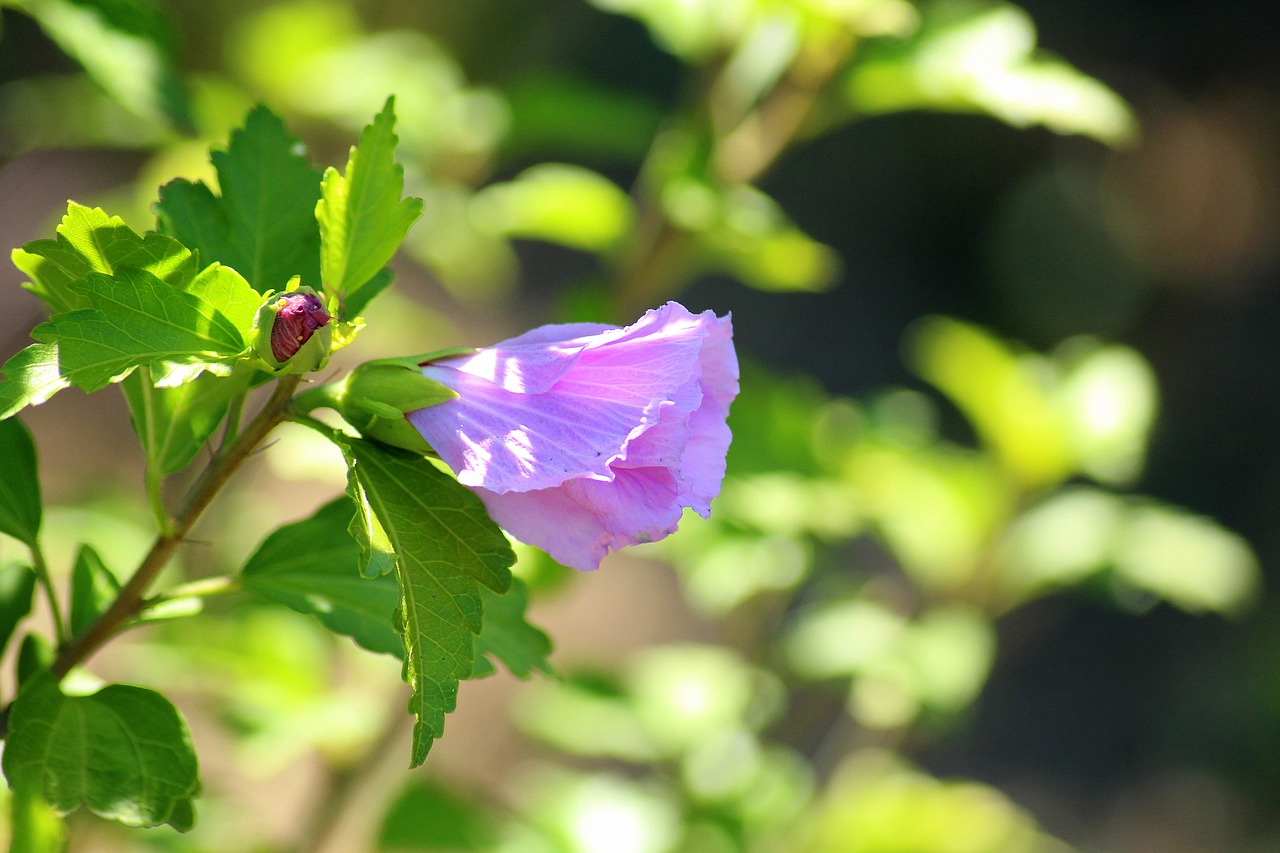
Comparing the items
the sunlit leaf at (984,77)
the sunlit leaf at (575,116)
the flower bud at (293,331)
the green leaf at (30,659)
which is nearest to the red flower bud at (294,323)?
the flower bud at (293,331)

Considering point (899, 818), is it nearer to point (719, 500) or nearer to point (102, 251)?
point (719, 500)

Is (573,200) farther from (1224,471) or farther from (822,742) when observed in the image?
(1224,471)

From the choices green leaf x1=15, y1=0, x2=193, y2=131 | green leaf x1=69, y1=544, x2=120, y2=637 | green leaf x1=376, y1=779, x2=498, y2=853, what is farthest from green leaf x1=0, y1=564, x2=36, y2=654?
green leaf x1=376, y1=779, x2=498, y2=853

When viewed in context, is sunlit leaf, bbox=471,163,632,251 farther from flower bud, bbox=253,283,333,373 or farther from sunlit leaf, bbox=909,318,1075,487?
flower bud, bbox=253,283,333,373

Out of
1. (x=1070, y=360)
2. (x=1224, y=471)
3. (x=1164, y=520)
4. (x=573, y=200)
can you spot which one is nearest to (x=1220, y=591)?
(x=1164, y=520)

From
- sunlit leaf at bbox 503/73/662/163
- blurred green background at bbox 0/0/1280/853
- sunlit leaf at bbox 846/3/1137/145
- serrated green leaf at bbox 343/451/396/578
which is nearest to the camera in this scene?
serrated green leaf at bbox 343/451/396/578
